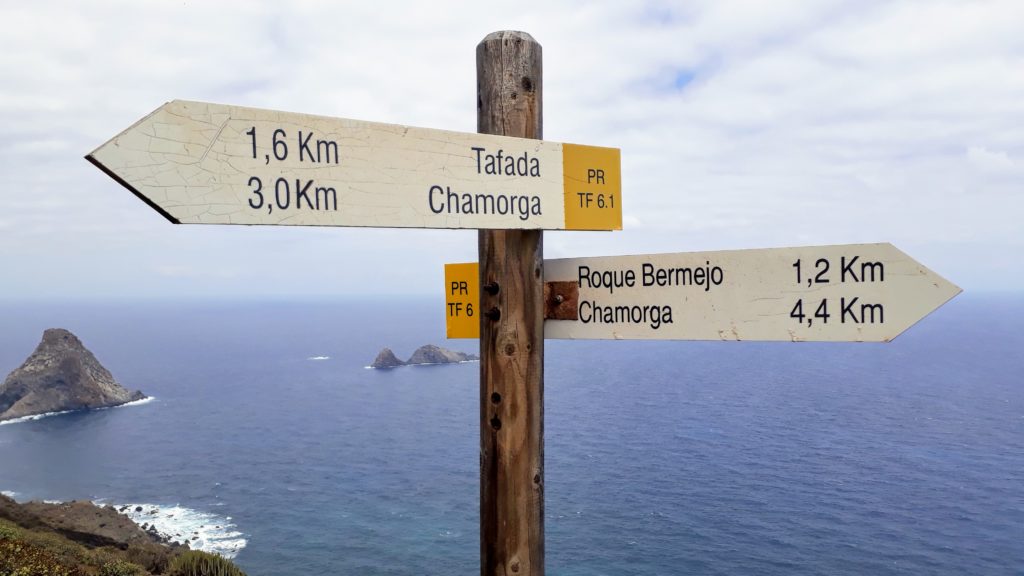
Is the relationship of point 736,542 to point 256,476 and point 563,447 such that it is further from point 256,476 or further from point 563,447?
point 256,476

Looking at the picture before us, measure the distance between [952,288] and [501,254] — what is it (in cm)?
191

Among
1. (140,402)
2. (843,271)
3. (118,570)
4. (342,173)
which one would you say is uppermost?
(342,173)

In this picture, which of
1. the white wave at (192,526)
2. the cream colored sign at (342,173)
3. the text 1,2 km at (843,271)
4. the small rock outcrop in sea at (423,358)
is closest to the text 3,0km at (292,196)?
the cream colored sign at (342,173)

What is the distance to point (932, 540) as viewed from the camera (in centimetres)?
4069

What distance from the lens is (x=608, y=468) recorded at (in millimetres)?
54656

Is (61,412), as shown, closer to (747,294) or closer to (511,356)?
(511,356)

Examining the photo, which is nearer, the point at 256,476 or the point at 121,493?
the point at 121,493

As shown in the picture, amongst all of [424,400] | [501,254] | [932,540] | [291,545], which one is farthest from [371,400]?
[501,254]

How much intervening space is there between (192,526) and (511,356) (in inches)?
1953

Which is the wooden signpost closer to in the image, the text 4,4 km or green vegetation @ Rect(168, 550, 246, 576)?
the text 4,4 km

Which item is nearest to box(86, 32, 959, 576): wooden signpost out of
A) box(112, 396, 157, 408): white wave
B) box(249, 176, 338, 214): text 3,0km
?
box(249, 176, 338, 214): text 3,0km

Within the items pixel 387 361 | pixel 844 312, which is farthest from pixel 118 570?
pixel 387 361

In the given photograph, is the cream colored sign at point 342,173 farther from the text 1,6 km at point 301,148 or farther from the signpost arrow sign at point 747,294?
the signpost arrow sign at point 747,294

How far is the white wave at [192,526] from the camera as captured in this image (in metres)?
40.9
